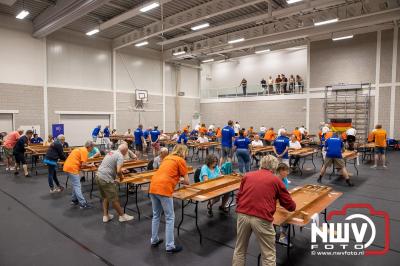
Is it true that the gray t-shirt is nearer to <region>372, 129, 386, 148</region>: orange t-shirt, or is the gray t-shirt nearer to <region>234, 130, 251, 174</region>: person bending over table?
<region>234, 130, 251, 174</region>: person bending over table

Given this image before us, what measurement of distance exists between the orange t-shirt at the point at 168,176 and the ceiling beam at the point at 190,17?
351 inches

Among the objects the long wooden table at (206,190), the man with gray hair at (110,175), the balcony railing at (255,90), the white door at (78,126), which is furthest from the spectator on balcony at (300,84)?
the man with gray hair at (110,175)

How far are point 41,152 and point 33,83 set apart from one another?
22.7ft

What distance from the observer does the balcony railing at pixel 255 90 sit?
18.8 m

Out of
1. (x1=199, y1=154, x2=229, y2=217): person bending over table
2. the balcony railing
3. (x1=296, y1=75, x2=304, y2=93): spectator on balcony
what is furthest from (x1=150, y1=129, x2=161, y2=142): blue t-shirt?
(x1=296, y1=75, x2=304, y2=93): spectator on balcony

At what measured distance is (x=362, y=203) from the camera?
5.86 meters

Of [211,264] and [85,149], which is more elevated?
[85,149]

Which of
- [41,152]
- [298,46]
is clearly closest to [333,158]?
[41,152]

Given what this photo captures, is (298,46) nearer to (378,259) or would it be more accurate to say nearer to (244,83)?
(244,83)

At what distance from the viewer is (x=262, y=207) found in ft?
8.52

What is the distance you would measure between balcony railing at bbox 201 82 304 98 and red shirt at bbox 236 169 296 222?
17.0 metres

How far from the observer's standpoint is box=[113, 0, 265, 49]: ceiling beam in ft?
37.0

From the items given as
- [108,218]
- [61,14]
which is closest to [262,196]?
[108,218]

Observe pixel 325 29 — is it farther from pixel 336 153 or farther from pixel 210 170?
pixel 210 170
